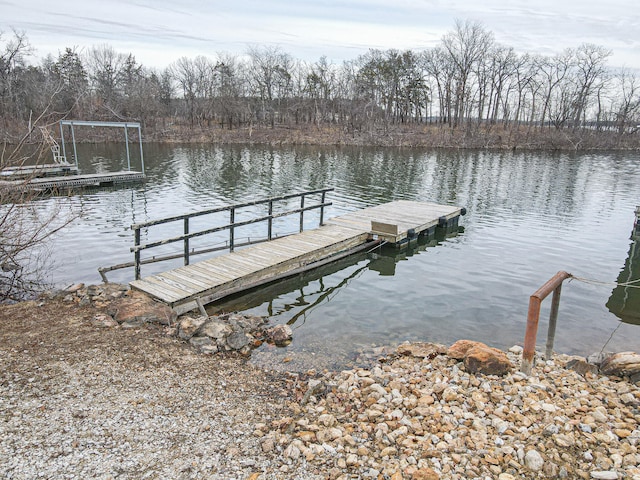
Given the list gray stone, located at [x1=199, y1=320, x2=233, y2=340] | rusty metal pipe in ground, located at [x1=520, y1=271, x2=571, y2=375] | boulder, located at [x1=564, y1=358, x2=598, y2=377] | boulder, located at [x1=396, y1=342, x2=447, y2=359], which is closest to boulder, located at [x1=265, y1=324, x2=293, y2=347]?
gray stone, located at [x1=199, y1=320, x2=233, y2=340]

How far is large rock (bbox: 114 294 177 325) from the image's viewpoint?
7.40m

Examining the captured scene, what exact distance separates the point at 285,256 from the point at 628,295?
845cm

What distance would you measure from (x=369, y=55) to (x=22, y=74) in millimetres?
48065

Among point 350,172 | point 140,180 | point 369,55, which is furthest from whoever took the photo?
point 369,55

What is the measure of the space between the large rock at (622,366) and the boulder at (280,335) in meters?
4.73

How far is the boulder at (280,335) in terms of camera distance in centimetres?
778

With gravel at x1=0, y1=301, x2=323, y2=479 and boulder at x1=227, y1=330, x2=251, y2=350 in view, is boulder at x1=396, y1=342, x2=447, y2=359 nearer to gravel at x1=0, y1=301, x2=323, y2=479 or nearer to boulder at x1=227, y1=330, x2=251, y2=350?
gravel at x1=0, y1=301, x2=323, y2=479

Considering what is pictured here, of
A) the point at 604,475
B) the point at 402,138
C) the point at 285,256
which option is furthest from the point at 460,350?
the point at 402,138

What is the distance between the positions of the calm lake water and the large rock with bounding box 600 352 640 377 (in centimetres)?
214

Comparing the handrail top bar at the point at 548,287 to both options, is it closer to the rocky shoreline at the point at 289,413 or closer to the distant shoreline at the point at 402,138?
the rocky shoreline at the point at 289,413

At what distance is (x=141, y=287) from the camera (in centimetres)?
868

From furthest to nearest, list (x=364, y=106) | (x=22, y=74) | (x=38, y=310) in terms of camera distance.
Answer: (x=364, y=106) → (x=22, y=74) → (x=38, y=310)

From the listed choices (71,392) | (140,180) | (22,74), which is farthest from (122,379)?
(22,74)

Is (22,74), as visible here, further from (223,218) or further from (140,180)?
(223,218)
